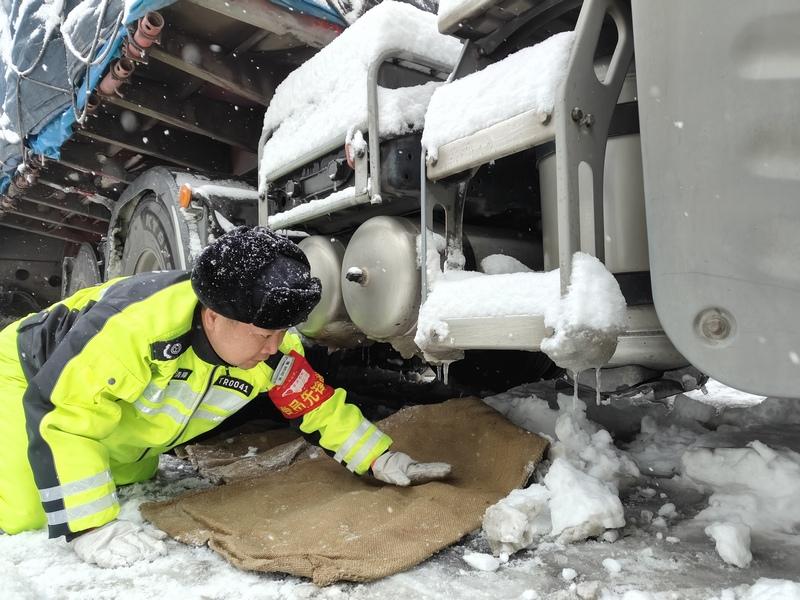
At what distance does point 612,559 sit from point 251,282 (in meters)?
1.06

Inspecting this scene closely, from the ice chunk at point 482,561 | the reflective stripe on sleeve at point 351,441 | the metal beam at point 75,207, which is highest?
the metal beam at point 75,207

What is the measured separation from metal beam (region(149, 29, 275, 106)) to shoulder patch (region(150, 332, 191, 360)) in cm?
161

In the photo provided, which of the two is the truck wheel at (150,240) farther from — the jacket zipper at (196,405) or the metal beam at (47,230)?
the metal beam at (47,230)

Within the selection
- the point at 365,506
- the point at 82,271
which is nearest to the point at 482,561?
the point at 365,506

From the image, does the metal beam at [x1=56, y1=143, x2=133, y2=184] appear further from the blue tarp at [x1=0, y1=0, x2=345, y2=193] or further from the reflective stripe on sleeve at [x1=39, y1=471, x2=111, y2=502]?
the reflective stripe on sleeve at [x1=39, y1=471, x2=111, y2=502]

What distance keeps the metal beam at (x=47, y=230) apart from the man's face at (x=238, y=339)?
13.7 ft

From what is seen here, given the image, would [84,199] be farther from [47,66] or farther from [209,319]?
[209,319]

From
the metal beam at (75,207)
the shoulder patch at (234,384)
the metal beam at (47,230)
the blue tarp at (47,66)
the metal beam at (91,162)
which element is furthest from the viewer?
the metal beam at (47,230)

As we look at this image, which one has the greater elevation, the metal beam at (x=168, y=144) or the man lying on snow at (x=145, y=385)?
the metal beam at (x=168, y=144)

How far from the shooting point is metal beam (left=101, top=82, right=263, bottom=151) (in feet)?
10.4

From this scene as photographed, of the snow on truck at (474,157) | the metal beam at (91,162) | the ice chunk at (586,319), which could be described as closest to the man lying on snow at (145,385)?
the snow on truck at (474,157)

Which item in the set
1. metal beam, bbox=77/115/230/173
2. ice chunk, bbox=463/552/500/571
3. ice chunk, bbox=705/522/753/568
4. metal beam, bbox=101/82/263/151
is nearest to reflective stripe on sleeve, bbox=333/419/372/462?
ice chunk, bbox=463/552/500/571

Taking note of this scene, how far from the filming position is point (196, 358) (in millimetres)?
1827

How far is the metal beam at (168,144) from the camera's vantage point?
352 cm
